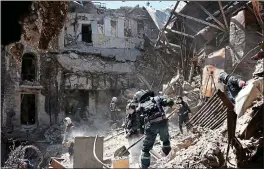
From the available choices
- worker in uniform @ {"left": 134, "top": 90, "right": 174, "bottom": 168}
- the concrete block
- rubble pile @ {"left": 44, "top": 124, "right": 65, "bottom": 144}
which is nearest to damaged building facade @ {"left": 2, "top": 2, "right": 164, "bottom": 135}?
rubble pile @ {"left": 44, "top": 124, "right": 65, "bottom": 144}

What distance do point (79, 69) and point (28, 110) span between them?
13.1ft

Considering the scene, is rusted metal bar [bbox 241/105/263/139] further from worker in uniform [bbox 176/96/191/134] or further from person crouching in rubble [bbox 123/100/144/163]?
worker in uniform [bbox 176/96/191/134]

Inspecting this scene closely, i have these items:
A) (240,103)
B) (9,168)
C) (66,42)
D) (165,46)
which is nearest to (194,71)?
(165,46)

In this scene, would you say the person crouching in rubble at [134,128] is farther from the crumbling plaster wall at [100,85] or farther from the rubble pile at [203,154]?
the crumbling plaster wall at [100,85]

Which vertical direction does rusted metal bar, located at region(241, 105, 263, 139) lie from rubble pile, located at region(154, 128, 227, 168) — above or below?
above

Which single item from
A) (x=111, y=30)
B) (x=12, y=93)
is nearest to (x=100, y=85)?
(x=111, y=30)

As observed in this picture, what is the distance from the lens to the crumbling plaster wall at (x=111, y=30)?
2362 centimetres

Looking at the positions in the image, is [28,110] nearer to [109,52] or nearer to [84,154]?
[109,52]

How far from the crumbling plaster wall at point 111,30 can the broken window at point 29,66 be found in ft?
8.71

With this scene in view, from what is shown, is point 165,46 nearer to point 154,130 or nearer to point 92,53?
point 92,53

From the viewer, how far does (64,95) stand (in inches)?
867

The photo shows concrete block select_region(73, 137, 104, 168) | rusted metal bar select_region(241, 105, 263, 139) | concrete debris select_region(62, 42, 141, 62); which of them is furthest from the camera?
concrete debris select_region(62, 42, 141, 62)

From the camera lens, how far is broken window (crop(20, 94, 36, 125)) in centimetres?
2136

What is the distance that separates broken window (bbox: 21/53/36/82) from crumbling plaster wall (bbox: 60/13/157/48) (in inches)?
104
